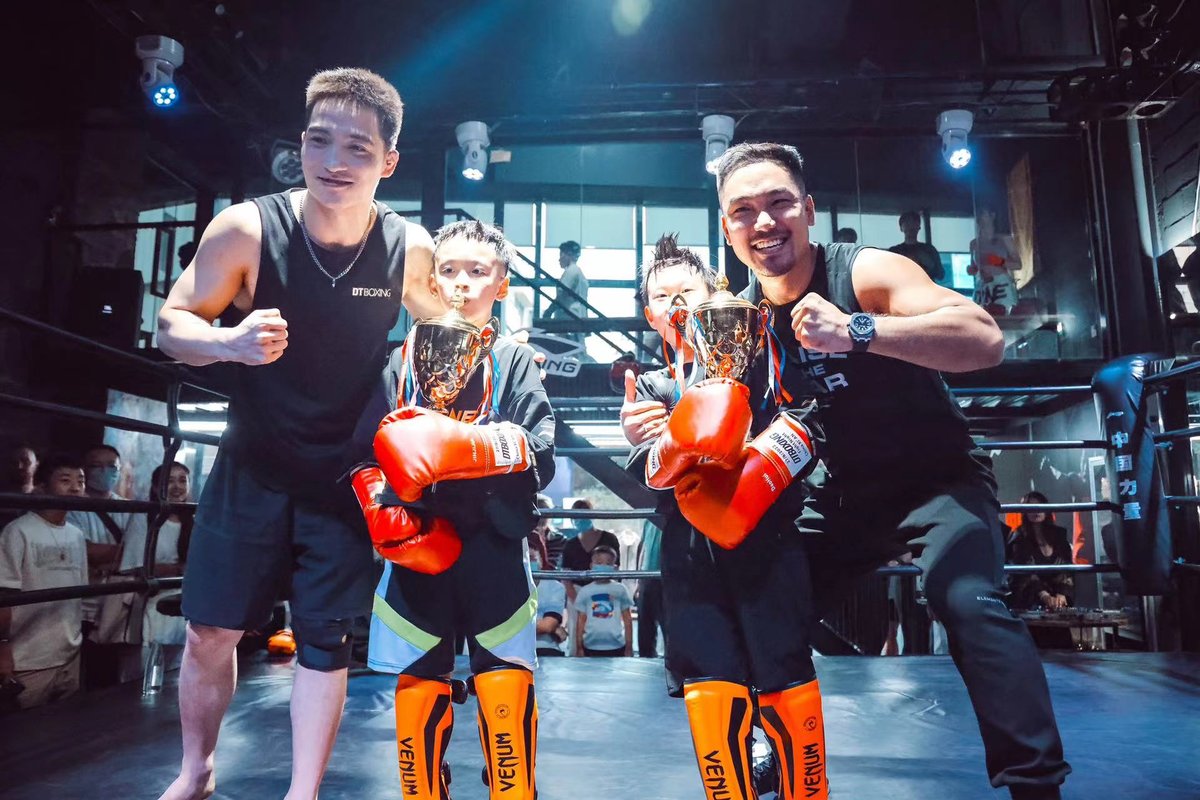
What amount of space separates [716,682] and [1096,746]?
4.38 ft

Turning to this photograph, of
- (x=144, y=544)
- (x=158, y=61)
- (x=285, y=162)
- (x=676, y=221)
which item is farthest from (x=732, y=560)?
(x=676, y=221)

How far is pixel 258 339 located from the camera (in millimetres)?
1383

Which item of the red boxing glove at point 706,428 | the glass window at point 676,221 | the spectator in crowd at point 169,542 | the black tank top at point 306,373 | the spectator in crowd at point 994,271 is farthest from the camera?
the glass window at point 676,221

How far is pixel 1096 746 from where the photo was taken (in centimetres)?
200

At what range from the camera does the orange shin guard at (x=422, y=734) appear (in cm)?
136

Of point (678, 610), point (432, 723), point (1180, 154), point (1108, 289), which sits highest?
point (1180, 154)

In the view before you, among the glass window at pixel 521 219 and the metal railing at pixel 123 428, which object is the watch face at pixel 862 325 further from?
the glass window at pixel 521 219

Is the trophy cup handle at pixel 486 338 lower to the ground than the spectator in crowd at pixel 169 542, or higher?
higher

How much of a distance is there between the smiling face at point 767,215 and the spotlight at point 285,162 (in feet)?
19.4

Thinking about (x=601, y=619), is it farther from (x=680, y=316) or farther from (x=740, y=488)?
(x=740, y=488)

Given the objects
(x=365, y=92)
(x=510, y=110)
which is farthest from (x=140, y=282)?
(x=365, y=92)

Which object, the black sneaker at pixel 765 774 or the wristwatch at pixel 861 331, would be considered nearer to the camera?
the wristwatch at pixel 861 331

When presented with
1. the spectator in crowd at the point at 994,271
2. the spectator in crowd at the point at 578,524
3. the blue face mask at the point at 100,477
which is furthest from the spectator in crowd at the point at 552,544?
the spectator in crowd at the point at 994,271

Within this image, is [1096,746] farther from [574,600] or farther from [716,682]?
[574,600]
